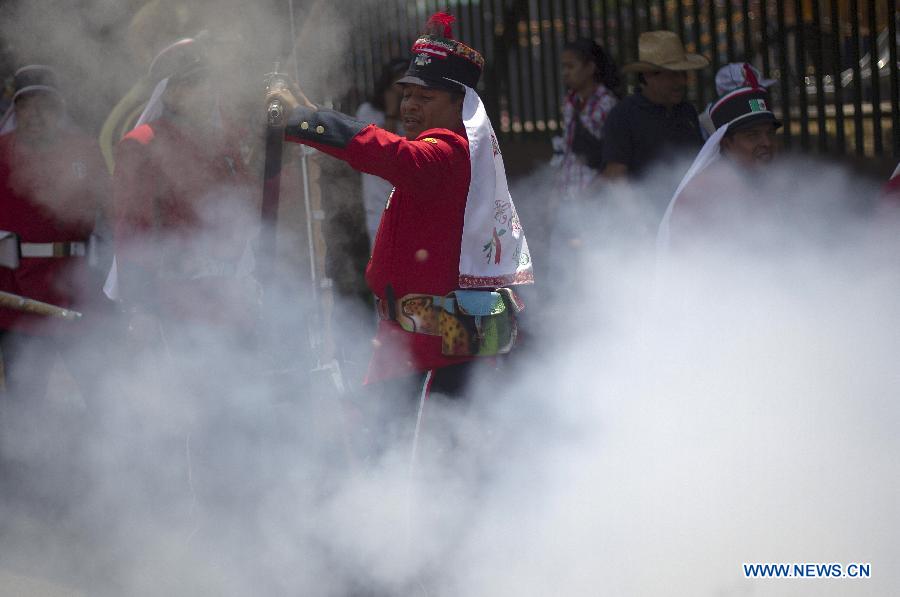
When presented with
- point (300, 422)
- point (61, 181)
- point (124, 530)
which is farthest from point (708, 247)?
point (61, 181)

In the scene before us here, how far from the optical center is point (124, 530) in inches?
168

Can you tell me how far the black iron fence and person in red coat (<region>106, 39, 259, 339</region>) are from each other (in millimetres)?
3033

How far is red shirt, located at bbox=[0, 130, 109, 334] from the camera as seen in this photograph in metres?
4.93

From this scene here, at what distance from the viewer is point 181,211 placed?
3957mm

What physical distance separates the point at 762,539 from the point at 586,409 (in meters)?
0.84

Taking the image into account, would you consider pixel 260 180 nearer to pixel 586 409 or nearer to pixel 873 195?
pixel 586 409

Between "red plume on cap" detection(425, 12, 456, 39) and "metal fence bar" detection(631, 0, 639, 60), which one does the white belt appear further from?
"metal fence bar" detection(631, 0, 639, 60)

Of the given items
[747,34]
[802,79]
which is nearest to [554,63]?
[747,34]

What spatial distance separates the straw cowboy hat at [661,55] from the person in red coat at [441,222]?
2.21 metres

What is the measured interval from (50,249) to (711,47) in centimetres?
354

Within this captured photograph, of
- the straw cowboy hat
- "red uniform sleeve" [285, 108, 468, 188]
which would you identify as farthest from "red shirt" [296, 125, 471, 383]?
the straw cowboy hat

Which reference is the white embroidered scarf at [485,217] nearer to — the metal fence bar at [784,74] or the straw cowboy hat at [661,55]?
the straw cowboy hat at [661,55]

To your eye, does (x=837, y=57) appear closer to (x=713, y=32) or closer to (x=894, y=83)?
(x=894, y=83)

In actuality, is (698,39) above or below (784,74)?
above
